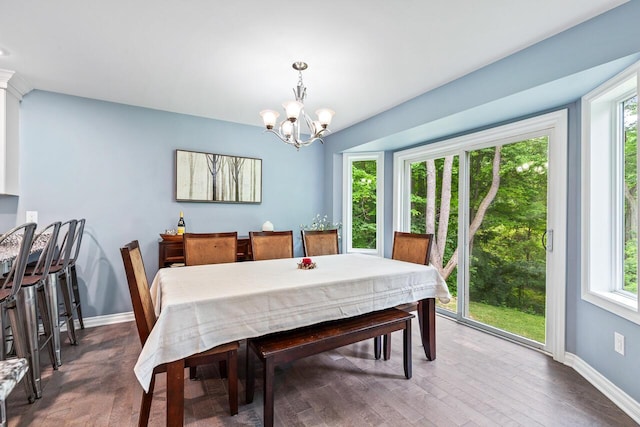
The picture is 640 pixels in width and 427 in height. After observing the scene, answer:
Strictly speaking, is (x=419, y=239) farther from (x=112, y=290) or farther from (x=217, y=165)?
(x=112, y=290)

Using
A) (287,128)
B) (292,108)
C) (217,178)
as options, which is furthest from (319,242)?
(217,178)

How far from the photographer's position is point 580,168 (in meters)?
2.35

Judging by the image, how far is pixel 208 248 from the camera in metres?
2.67

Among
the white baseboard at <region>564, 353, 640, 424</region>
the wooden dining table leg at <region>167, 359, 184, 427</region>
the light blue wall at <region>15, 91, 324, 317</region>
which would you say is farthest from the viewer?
the light blue wall at <region>15, 91, 324, 317</region>

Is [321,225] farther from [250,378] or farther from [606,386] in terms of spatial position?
[606,386]

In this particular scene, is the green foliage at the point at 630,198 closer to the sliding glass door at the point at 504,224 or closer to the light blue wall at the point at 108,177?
the sliding glass door at the point at 504,224

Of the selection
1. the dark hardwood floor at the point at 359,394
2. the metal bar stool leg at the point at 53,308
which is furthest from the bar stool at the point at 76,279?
the metal bar stool leg at the point at 53,308

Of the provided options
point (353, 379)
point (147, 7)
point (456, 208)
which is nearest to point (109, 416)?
point (353, 379)

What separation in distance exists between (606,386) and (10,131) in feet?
17.4

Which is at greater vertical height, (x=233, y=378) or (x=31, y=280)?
(x=31, y=280)

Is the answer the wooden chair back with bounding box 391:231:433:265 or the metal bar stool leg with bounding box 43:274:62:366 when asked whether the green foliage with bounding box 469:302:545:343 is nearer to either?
the wooden chair back with bounding box 391:231:433:265

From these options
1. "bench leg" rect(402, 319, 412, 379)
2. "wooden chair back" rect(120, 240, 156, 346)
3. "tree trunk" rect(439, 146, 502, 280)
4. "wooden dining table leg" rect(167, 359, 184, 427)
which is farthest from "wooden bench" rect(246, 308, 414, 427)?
"tree trunk" rect(439, 146, 502, 280)

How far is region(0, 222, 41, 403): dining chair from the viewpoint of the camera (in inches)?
66.4

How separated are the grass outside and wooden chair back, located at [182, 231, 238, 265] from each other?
103 inches
